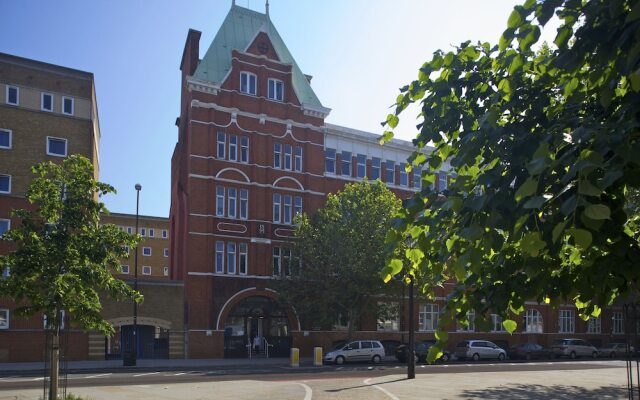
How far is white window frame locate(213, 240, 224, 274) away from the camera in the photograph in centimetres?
4941

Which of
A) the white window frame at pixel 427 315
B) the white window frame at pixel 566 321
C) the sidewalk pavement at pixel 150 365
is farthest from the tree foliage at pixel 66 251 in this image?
the white window frame at pixel 566 321

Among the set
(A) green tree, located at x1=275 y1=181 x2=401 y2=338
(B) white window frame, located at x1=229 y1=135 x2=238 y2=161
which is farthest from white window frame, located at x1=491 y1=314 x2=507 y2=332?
(B) white window frame, located at x1=229 y1=135 x2=238 y2=161

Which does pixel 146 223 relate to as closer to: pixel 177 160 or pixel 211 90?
pixel 177 160

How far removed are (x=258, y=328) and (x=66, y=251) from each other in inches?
1354

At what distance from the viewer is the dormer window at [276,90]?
176 ft

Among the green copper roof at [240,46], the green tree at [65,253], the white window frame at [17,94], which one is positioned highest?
the green copper roof at [240,46]

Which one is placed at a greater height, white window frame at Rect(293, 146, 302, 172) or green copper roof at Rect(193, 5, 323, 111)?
green copper roof at Rect(193, 5, 323, 111)

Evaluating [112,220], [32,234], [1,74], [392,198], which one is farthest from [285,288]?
[112,220]

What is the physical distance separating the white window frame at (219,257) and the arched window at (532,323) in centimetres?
3024

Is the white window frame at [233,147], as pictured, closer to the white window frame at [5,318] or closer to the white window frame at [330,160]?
the white window frame at [330,160]

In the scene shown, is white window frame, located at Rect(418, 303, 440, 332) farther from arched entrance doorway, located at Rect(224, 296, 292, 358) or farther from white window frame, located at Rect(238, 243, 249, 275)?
white window frame, located at Rect(238, 243, 249, 275)

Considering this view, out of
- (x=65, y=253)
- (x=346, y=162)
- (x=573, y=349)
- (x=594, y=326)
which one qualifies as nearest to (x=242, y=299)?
(x=346, y=162)

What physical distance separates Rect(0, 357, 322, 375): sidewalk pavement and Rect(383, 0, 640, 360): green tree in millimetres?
32936

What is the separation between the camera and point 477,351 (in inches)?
2010
